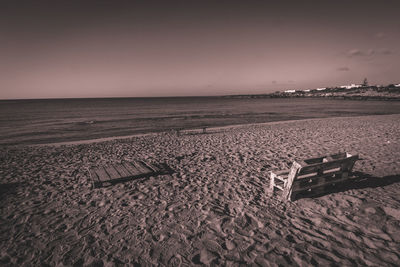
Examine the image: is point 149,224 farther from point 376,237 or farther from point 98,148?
point 98,148

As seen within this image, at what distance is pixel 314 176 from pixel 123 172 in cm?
627

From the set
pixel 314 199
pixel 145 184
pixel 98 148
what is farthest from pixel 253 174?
pixel 98 148

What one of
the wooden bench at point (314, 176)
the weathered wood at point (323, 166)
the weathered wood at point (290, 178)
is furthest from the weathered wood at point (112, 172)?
the weathered wood at point (323, 166)

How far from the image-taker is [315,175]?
5.54 metres

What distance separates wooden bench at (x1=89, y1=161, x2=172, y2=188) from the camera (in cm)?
712

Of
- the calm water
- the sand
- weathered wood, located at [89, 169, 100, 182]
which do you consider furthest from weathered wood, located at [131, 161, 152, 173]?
the calm water

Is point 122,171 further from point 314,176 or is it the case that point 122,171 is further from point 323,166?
point 323,166

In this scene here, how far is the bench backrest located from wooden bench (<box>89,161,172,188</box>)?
4.60 m

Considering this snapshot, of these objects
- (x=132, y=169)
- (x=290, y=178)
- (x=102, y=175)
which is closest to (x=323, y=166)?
(x=290, y=178)

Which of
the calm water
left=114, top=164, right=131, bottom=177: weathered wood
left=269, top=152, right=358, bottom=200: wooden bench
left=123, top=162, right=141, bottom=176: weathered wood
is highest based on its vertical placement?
left=269, top=152, right=358, bottom=200: wooden bench

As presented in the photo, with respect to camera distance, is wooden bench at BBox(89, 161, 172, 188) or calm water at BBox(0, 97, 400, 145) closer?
wooden bench at BBox(89, 161, 172, 188)

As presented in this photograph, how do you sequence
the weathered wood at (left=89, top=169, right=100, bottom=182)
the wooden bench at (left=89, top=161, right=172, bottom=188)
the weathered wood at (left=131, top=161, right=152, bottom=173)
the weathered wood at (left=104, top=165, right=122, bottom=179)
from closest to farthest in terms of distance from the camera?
the weathered wood at (left=89, top=169, right=100, bottom=182)
the wooden bench at (left=89, top=161, right=172, bottom=188)
the weathered wood at (left=104, top=165, right=122, bottom=179)
the weathered wood at (left=131, top=161, right=152, bottom=173)

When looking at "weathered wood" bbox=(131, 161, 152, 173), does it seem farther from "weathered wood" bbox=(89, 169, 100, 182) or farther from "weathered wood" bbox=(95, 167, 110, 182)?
"weathered wood" bbox=(89, 169, 100, 182)

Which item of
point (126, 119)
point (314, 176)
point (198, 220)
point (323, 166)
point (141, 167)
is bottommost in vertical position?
point (126, 119)
